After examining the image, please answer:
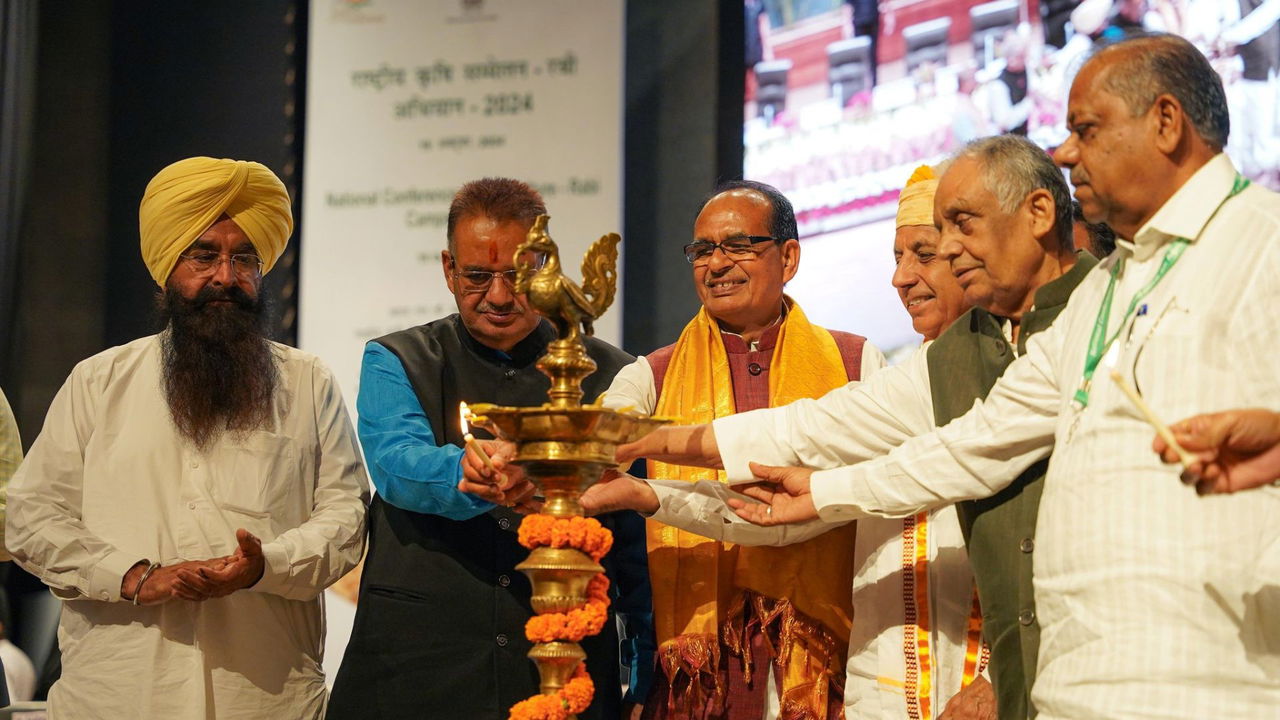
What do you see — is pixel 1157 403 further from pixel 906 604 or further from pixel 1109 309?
pixel 906 604

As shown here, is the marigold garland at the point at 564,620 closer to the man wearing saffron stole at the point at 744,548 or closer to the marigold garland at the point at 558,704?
the marigold garland at the point at 558,704

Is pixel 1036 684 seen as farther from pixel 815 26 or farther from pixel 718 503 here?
pixel 815 26

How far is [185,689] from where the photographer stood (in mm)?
3398

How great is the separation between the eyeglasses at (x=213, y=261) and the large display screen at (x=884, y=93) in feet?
9.80

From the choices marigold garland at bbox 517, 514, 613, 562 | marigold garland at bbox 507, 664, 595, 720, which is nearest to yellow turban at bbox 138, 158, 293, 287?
marigold garland at bbox 517, 514, 613, 562

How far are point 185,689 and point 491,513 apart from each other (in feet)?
2.87

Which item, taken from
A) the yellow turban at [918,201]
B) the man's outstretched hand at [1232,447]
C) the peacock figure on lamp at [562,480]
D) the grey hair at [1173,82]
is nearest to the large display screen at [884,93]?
the yellow turban at [918,201]

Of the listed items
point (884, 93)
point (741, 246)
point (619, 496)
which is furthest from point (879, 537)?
point (884, 93)

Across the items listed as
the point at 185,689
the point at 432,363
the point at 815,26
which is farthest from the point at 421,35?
the point at 185,689

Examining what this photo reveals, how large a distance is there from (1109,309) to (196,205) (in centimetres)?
251

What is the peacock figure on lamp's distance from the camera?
2613 millimetres

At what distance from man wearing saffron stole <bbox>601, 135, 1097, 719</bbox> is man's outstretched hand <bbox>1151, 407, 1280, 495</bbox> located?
0.83 meters

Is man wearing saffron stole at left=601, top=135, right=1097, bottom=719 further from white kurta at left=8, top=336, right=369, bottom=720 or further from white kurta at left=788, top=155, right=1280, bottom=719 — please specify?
white kurta at left=8, top=336, right=369, bottom=720

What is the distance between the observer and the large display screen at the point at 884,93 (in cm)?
568
